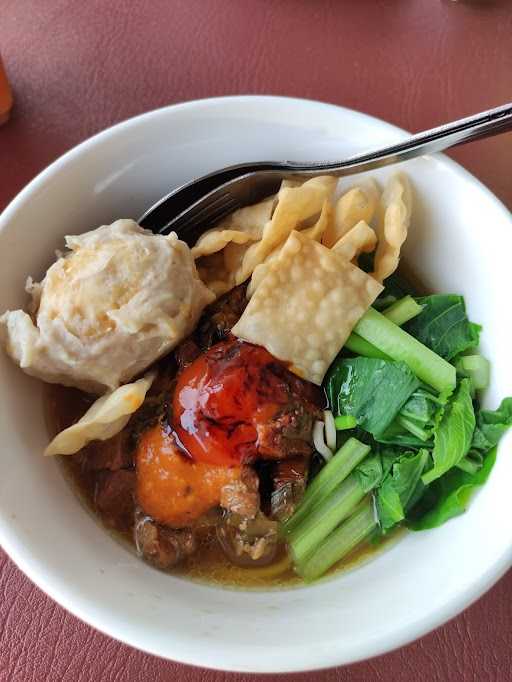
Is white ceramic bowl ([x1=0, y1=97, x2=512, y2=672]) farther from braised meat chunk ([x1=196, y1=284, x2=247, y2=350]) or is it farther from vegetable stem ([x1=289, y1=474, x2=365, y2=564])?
braised meat chunk ([x1=196, y1=284, x2=247, y2=350])

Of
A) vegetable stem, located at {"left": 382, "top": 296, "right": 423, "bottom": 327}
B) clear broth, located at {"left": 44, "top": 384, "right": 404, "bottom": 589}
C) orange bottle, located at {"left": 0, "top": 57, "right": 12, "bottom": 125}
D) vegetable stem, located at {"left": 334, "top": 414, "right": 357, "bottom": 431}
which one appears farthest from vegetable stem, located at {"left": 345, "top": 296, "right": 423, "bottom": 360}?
orange bottle, located at {"left": 0, "top": 57, "right": 12, "bottom": 125}

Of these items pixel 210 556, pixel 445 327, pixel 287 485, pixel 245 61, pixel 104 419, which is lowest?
pixel 210 556

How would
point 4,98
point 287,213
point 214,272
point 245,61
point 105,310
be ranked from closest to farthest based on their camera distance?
point 105,310 → point 287,213 → point 214,272 → point 4,98 → point 245,61

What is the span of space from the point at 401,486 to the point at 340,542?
150mm

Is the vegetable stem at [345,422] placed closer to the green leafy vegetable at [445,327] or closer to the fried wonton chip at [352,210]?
the green leafy vegetable at [445,327]

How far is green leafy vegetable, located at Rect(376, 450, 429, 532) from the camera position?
3.62 feet

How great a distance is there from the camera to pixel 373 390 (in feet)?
3.72

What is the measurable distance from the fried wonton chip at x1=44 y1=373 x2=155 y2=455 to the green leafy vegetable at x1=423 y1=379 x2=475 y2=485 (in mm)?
492

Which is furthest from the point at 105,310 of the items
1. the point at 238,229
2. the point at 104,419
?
the point at 238,229

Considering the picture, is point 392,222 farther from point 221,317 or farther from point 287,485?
point 287,485

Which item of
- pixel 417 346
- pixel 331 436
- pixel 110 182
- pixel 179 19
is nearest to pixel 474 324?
pixel 417 346

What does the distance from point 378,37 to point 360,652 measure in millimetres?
1464

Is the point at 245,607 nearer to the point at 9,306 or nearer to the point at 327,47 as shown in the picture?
the point at 9,306

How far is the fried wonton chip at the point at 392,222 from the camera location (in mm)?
1148
